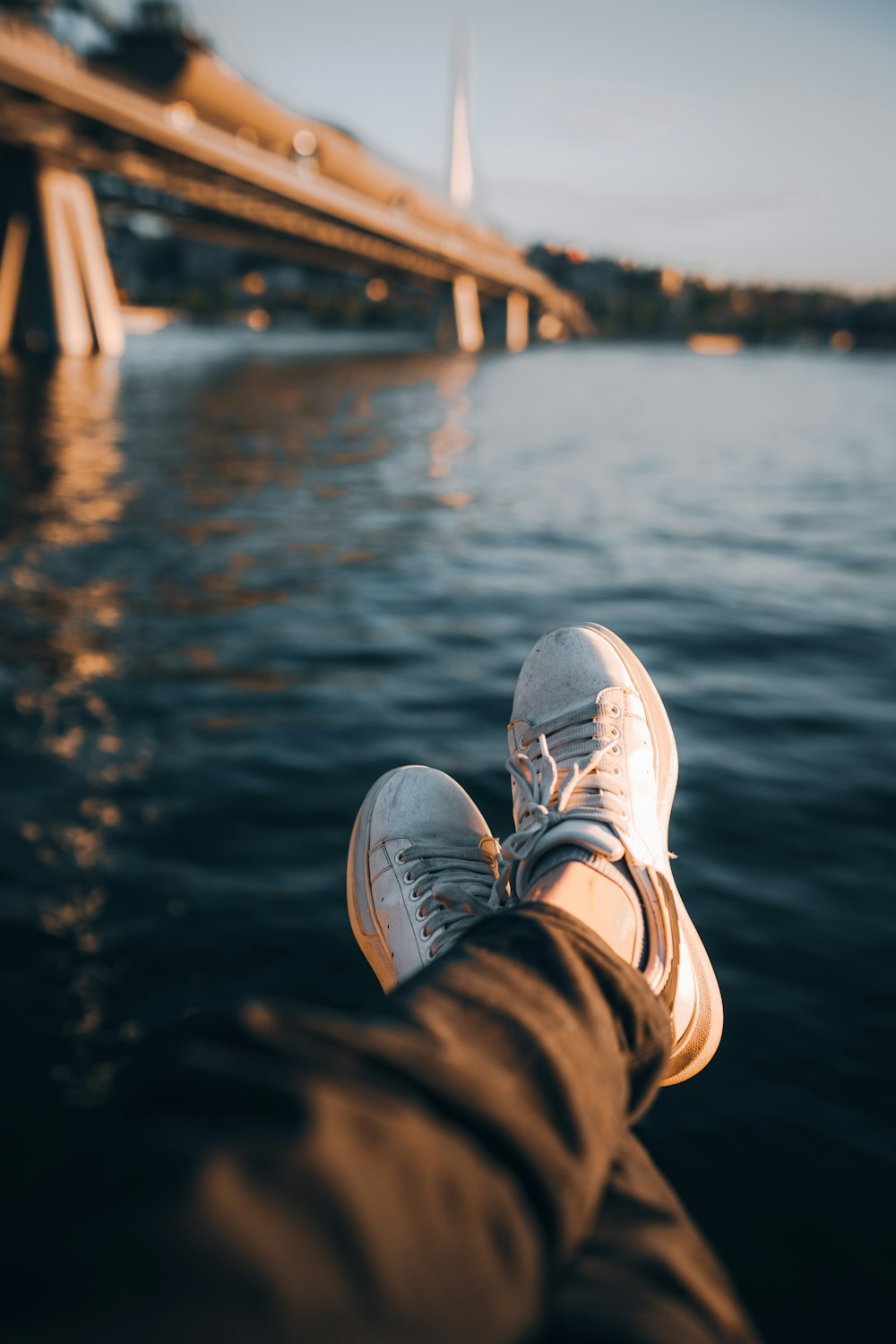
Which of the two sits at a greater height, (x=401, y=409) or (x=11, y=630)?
(x=401, y=409)

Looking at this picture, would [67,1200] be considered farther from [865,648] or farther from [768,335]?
[768,335]

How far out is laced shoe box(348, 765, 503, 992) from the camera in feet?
6.48

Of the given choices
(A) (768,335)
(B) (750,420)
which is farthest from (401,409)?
(A) (768,335)

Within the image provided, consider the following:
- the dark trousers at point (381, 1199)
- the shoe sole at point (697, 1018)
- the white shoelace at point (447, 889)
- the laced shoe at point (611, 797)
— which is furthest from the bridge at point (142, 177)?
the dark trousers at point (381, 1199)

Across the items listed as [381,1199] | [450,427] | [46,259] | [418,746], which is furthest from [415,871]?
[46,259]

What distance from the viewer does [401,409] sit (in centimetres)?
2039

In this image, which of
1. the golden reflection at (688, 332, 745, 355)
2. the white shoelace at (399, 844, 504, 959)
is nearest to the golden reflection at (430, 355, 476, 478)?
the white shoelace at (399, 844, 504, 959)

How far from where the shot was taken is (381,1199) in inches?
30.8

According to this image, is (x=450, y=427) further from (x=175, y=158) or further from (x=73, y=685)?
(x=175, y=158)

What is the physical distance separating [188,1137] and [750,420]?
2274cm

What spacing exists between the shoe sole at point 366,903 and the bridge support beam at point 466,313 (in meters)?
56.8

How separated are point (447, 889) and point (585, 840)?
37 cm

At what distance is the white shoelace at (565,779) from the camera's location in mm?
1935

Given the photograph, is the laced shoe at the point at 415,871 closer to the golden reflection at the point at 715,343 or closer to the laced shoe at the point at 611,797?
the laced shoe at the point at 611,797
